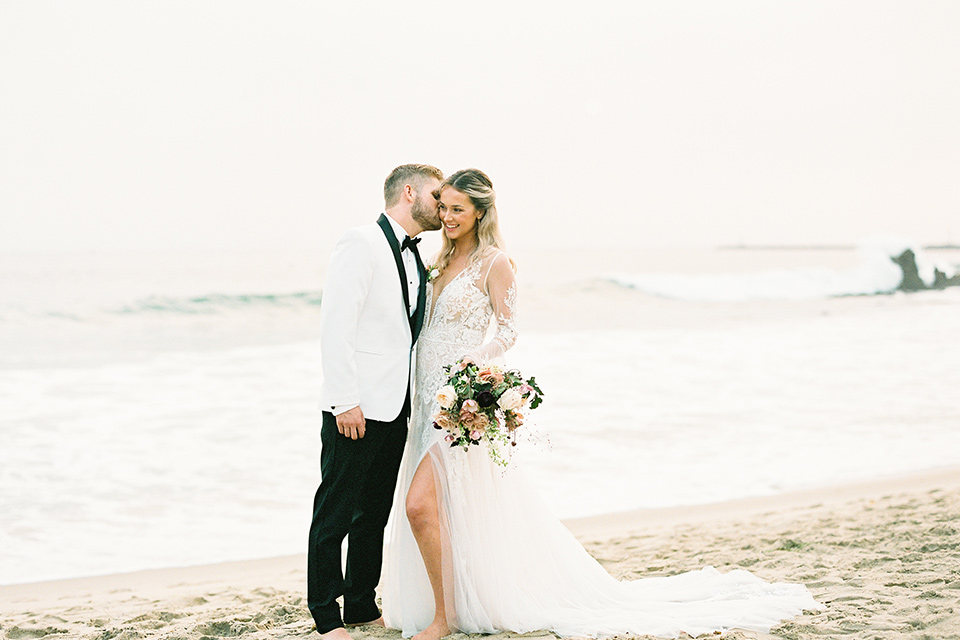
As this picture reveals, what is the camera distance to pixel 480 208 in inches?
144

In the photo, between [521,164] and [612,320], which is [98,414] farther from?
[521,164]

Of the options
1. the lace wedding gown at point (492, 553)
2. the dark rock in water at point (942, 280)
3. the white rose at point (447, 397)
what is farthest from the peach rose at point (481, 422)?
the dark rock in water at point (942, 280)

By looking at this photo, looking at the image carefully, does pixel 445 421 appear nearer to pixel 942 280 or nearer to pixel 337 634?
pixel 337 634

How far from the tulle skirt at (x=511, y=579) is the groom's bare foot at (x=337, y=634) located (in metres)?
0.26

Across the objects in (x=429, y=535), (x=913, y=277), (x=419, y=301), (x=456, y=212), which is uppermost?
(x=913, y=277)

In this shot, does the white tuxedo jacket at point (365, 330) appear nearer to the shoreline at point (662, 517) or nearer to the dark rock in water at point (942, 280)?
the shoreline at point (662, 517)

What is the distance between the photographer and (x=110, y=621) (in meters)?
4.04

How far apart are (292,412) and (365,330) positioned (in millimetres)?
6207

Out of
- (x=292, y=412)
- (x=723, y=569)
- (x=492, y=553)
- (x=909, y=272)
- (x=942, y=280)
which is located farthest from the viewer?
(x=909, y=272)

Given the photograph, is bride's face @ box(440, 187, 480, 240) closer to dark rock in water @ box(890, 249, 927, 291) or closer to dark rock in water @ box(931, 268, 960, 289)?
dark rock in water @ box(890, 249, 927, 291)

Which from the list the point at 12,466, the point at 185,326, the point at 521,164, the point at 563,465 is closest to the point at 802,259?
the point at 521,164

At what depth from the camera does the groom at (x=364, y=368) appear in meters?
3.34

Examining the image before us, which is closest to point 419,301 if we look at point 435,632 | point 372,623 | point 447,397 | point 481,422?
point 447,397

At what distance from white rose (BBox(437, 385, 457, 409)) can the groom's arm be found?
34 cm
